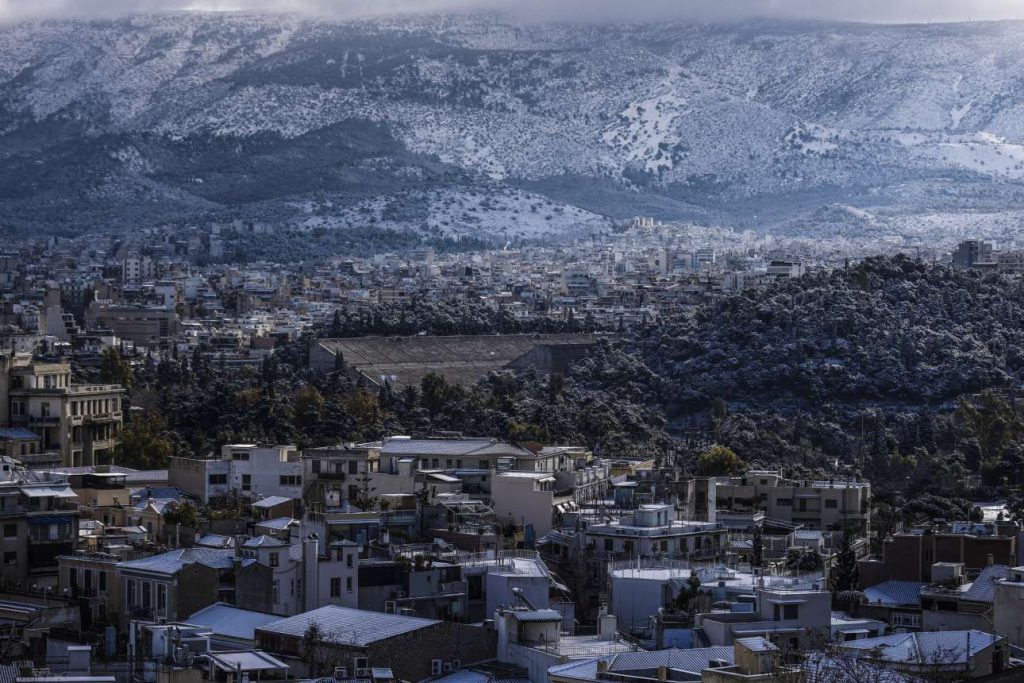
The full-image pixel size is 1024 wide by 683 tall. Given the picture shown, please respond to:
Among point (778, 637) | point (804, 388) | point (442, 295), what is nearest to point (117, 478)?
point (778, 637)

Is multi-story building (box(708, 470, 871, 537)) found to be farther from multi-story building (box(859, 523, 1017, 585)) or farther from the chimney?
the chimney

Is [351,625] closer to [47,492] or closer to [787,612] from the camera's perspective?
[787,612]

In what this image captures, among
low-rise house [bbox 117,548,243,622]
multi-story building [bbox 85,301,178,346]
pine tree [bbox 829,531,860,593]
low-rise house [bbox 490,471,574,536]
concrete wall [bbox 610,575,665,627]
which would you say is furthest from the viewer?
multi-story building [bbox 85,301,178,346]

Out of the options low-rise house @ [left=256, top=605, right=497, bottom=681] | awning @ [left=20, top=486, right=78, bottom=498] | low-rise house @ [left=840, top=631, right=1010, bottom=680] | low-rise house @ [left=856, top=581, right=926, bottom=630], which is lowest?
low-rise house @ [left=856, top=581, right=926, bottom=630]

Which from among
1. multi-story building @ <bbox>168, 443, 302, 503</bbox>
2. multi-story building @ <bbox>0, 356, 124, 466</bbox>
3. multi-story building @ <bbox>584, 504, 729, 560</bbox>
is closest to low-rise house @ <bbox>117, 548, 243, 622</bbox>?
multi-story building @ <bbox>584, 504, 729, 560</bbox>

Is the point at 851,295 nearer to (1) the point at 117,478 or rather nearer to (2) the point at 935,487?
(2) the point at 935,487

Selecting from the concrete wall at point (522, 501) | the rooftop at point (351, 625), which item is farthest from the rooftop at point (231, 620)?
the concrete wall at point (522, 501)

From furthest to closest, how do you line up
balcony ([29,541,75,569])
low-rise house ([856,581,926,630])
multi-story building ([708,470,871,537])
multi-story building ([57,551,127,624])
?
1. multi-story building ([708,470,871,537])
2. balcony ([29,541,75,569])
3. low-rise house ([856,581,926,630])
4. multi-story building ([57,551,127,624])

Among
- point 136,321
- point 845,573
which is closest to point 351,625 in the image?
point 845,573
